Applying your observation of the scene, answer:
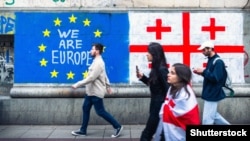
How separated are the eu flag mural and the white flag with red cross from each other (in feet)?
0.87

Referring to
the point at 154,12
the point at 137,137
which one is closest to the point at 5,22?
the point at 154,12

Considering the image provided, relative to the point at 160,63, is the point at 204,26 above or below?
above

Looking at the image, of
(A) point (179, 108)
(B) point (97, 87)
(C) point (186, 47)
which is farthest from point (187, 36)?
(A) point (179, 108)

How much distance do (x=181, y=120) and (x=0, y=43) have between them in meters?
6.42

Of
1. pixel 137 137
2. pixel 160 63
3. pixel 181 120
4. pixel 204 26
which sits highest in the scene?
pixel 204 26

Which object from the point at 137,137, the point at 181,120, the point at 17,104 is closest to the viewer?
the point at 181,120

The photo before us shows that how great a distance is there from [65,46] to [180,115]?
18.3 ft

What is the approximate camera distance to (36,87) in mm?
9156

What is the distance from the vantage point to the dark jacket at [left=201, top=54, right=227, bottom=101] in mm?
6570

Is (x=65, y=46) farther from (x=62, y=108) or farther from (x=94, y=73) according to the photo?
(x=94, y=73)

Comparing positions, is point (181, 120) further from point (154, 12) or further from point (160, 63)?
point (154, 12)

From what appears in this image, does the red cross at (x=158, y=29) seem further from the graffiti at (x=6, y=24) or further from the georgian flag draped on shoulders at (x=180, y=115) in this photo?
the georgian flag draped on shoulders at (x=180, y=115)

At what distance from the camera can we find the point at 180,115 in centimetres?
398

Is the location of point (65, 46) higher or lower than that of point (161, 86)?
higher
